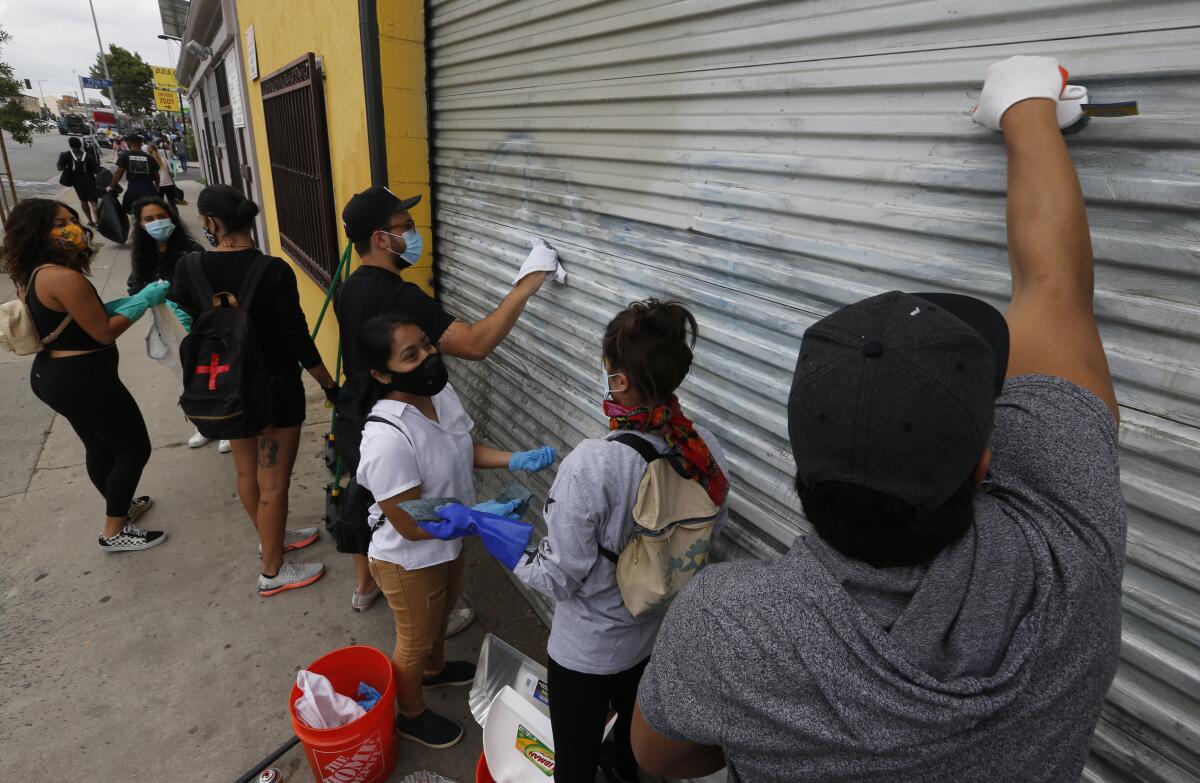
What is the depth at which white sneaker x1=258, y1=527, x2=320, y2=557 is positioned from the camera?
3781 millimetres

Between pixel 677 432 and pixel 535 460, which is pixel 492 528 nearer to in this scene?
pixel 535 460

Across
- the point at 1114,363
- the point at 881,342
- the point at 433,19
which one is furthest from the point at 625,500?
the point at 433,19

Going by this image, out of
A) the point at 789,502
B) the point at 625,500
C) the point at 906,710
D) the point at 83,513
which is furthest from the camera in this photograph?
the point at 83,513

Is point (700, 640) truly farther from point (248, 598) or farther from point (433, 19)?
point (433, 19)

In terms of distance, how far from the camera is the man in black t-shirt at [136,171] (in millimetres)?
10156

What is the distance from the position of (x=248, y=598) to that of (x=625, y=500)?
9.31 ft

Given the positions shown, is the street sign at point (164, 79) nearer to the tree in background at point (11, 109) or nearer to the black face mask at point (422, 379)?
the tree in background at point (11, 109)

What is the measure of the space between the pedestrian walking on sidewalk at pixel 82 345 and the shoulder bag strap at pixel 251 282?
2.56 ft

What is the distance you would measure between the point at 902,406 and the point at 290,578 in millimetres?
3614

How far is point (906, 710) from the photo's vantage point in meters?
0.77

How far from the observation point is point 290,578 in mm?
3451

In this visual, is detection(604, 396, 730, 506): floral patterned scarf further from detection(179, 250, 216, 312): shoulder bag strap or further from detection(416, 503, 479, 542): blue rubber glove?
detection(179, 250, 216, 312): shoulder bag strap

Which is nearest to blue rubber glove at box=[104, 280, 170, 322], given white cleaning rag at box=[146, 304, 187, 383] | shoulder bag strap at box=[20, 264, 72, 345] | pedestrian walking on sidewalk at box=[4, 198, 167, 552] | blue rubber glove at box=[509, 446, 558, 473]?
pedestrian walking on sidewalk at box=[4, 198, 167, 552]

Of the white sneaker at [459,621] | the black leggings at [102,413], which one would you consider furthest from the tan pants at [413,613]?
the black leggings at [102,413]
